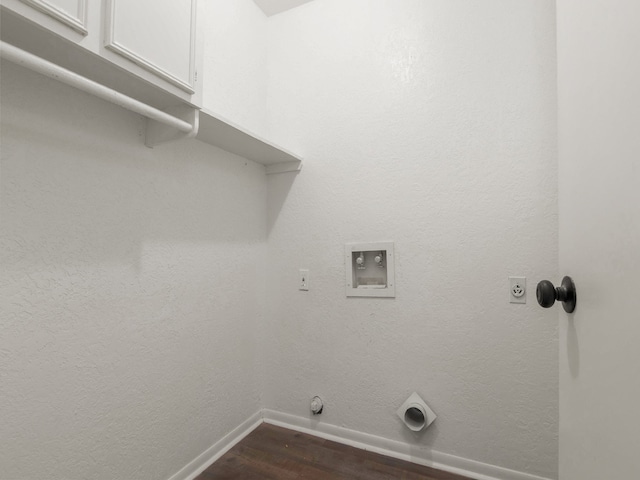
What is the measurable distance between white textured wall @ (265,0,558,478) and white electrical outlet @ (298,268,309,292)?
0.04 meters

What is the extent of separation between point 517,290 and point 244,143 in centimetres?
147

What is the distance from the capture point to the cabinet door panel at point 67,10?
70cm

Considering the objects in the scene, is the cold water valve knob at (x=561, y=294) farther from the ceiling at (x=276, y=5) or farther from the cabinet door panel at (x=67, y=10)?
the ceiling at (x=276, y=5)

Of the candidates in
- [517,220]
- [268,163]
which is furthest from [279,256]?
[517,220]

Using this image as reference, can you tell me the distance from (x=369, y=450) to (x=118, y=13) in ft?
6.69

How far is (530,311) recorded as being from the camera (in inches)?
52.4

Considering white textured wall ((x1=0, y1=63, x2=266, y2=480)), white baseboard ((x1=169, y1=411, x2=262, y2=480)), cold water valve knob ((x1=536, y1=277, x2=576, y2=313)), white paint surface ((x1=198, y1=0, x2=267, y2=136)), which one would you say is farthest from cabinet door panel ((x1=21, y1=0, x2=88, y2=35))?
white baseboard ((x1=169, y1=411, x2=262, y2=480))

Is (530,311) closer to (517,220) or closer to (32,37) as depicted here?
(517,220)

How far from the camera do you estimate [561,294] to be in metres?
0.62

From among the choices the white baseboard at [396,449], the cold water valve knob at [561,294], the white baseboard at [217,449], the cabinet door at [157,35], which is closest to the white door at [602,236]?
the cold water valve knob at [561,294]

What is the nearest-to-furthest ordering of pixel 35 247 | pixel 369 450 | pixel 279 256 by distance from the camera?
pixel 35 247 → pixel 369 450 → pixel 279 256

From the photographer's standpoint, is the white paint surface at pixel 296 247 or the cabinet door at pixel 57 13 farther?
the white paint surface at pixel 296 247

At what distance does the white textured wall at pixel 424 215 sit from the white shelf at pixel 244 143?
10 cm

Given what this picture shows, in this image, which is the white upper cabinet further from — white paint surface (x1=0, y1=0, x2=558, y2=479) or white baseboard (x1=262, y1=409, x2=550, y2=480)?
white baseboard (x1=262, y1=409, x2=550, y2=480)
